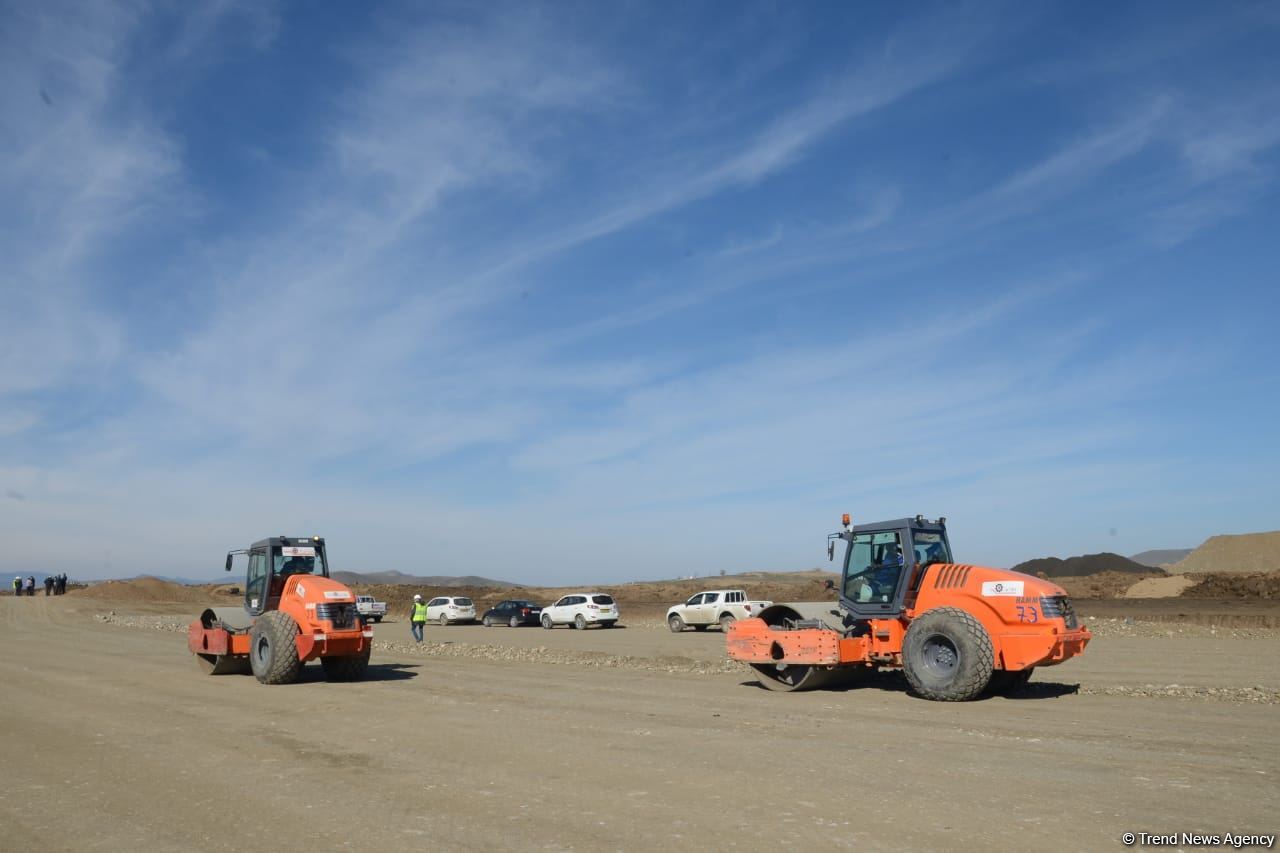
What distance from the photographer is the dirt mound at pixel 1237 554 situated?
79.7 meters

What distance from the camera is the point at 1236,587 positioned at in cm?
4928

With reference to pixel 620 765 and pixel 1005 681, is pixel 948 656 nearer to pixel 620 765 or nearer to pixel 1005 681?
pixel 1005 681

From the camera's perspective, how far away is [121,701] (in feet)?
47.6

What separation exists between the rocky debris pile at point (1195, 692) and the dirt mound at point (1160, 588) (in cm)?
4126

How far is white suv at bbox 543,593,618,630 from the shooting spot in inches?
1576

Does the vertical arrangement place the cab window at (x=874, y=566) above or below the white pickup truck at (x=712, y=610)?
above

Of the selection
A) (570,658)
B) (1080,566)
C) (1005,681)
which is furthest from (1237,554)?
(1005,681)

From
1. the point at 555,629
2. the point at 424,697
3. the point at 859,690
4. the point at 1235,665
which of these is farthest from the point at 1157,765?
the point at 555,629

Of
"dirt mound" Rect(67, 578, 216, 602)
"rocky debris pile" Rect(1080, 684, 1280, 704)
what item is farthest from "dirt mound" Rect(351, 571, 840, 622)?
"rocky debris pile" Rect(1080, 684, 1280, 704)

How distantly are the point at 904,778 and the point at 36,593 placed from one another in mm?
88279

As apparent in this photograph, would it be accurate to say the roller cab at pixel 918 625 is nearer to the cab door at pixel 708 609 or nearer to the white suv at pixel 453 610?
the cab door at pixel 708 609

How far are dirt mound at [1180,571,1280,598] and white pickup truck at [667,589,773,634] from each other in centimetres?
2804

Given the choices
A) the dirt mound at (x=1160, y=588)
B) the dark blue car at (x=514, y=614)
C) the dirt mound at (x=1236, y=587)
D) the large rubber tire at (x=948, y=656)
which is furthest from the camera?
the dirt mound at (x=1160, y=588)
